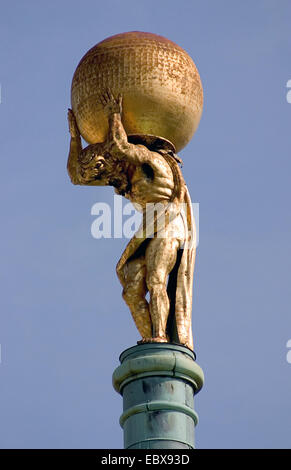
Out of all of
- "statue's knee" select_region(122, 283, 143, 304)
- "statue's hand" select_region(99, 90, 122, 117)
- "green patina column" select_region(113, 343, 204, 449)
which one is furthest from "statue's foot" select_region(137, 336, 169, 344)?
"statue's hand" select_region(99, 90, 122, 117)

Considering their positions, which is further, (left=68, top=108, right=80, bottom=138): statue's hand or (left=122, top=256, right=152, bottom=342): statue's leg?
(left=68, top=108, right=80, bottom=138): statue's hand

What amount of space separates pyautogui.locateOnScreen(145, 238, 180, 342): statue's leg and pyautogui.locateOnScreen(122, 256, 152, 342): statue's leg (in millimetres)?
173

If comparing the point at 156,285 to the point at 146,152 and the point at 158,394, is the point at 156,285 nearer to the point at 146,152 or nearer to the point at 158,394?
the point at 146,152

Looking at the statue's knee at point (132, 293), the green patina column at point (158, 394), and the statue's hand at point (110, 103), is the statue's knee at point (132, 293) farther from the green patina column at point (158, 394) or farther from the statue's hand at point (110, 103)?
the statue's hand at point (110, 103)

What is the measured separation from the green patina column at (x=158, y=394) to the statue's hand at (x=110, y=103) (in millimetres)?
5035

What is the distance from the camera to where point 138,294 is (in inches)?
1383

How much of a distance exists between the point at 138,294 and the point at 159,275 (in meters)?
0.60

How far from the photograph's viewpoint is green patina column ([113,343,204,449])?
32.2m

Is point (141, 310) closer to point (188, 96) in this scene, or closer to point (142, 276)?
point (142, 276)

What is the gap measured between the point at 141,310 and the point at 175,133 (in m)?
3.91

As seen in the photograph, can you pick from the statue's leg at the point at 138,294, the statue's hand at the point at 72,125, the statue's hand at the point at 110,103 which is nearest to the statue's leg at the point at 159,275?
the statue's leg at the point at 138,294

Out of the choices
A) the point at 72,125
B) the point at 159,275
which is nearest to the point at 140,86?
the point at 72,125

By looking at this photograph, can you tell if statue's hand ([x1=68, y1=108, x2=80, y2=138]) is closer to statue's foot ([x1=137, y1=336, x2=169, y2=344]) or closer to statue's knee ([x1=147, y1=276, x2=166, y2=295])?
statue's knee ([x1=147, y1=276, x2=166, y2=295])

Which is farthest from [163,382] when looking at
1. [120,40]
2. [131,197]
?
[120,40]
